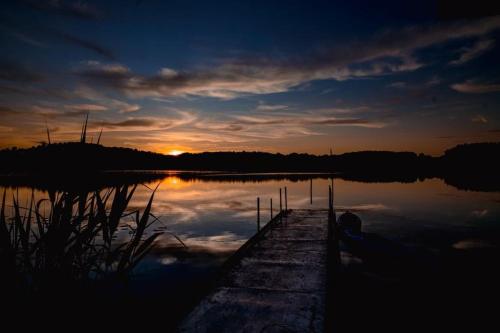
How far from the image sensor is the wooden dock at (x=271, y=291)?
6.80 m

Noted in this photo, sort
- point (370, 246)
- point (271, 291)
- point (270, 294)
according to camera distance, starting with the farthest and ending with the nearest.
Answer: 1. point (370, 246)
2. point (271, 291)
3. point (270, 294)

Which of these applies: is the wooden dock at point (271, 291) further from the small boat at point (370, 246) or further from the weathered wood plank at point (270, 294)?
the small boat at point (370, 246)

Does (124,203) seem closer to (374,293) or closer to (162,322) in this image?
(162,322)

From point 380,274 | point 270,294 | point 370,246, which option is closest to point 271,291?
point 270,294

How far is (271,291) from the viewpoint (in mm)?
8516

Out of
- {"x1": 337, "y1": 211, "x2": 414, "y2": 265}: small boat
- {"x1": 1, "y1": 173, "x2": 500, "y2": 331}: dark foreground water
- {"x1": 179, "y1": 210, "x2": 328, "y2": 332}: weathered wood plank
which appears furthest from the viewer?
{"x1": 337, "y1": 211, "x2": 414, "y2": 265}: small boat

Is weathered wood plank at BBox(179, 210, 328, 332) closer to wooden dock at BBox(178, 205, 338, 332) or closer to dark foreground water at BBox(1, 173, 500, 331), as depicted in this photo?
wooden dock at BBox(178, 205, 338, 332)

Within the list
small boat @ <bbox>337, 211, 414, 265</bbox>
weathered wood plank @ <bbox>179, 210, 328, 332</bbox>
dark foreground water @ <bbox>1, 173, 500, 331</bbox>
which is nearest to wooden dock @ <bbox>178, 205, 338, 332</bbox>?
weathered wood plank @ <bbox>179, 210, 328, 332</bbox>

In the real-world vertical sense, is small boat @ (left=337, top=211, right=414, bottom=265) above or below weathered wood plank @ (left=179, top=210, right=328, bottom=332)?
below

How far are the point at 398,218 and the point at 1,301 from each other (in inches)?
1164

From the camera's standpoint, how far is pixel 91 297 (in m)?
4.36

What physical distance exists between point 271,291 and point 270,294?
20cm

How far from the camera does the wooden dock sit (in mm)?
6805

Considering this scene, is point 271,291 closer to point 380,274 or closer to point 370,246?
point 380,274
